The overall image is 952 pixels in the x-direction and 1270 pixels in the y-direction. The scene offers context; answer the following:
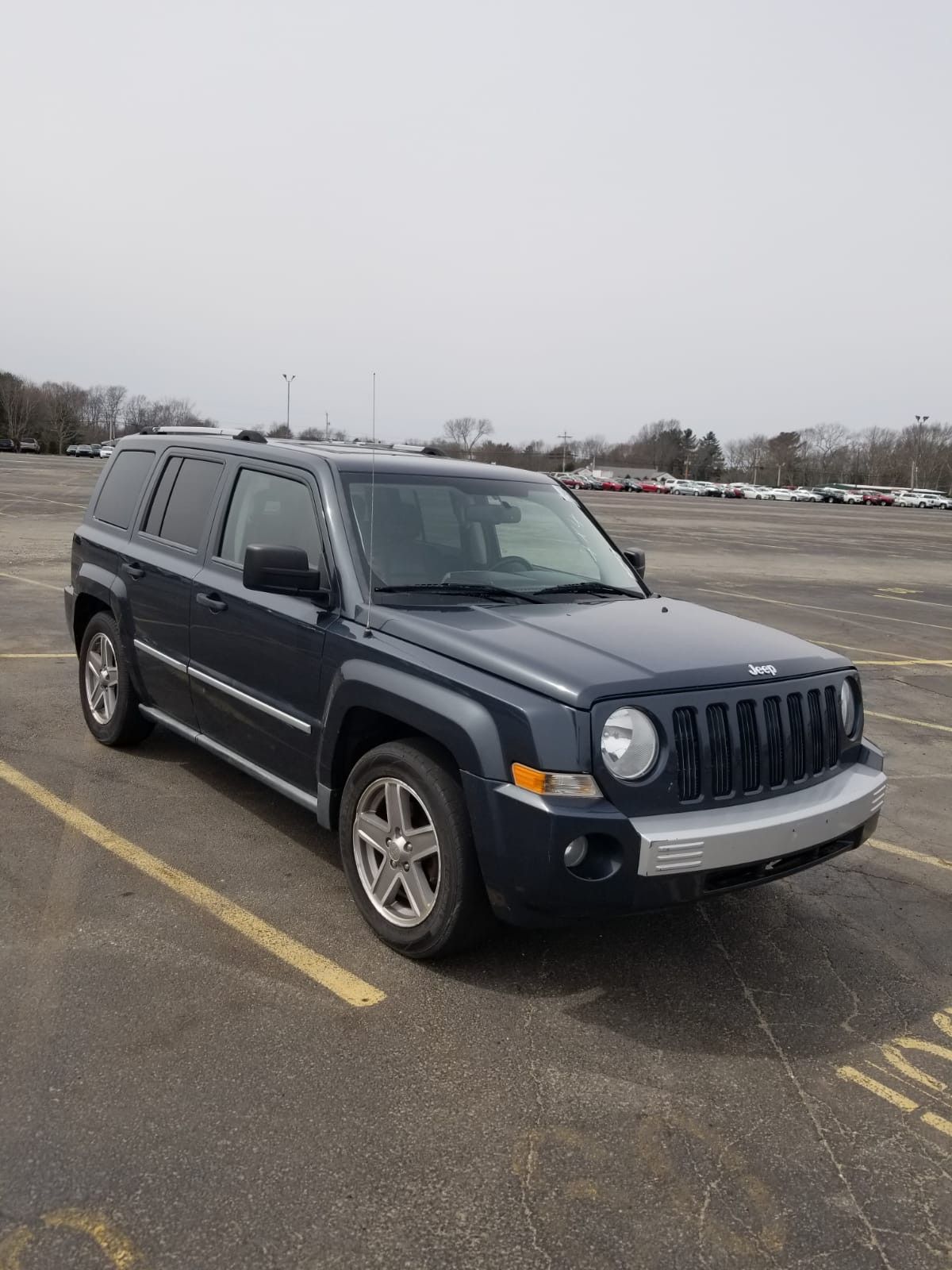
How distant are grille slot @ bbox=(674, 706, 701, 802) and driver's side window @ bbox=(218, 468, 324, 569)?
1756mm

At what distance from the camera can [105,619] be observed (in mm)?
6141

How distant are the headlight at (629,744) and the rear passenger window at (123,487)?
3.71 metres

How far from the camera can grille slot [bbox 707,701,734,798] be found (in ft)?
11.6

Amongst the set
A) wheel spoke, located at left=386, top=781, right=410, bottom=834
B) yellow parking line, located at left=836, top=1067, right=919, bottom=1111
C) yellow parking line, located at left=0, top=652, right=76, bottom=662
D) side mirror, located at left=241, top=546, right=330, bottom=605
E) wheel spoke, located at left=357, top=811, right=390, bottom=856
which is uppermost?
side mirror, located at left=241, top=546, right=330, bottom=605

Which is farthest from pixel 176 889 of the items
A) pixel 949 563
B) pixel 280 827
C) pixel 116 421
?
pixel 116 421

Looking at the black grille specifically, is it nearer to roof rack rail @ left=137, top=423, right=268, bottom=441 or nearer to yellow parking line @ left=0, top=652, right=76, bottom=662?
roof rack rail @ left=137, top=423, right=268, bottom=441

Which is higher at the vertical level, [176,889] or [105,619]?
[105,619]

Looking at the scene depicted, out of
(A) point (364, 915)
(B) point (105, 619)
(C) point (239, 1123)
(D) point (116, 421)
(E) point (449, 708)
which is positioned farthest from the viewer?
(D) point (116, 421)

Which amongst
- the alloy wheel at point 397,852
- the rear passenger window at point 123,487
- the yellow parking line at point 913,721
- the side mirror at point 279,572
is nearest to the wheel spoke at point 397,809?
the alloy wheel at point 397,852

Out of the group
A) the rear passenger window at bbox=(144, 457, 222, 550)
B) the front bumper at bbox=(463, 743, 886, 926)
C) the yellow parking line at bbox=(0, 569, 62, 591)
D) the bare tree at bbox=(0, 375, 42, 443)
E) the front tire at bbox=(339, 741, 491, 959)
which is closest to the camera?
the front bumper at bbox=(463, 743, 886, 926)

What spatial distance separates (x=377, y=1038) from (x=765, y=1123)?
1.22 meters

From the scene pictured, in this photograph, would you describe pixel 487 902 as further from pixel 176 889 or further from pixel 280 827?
pixel 280 827

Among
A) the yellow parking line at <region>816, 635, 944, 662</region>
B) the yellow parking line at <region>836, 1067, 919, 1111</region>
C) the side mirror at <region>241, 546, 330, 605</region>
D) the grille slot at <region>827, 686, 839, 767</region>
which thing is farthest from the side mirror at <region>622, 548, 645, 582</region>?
the yellow parking line at <region>816, 635, 944, 662</region>

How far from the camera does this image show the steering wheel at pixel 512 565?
4.68 meters
